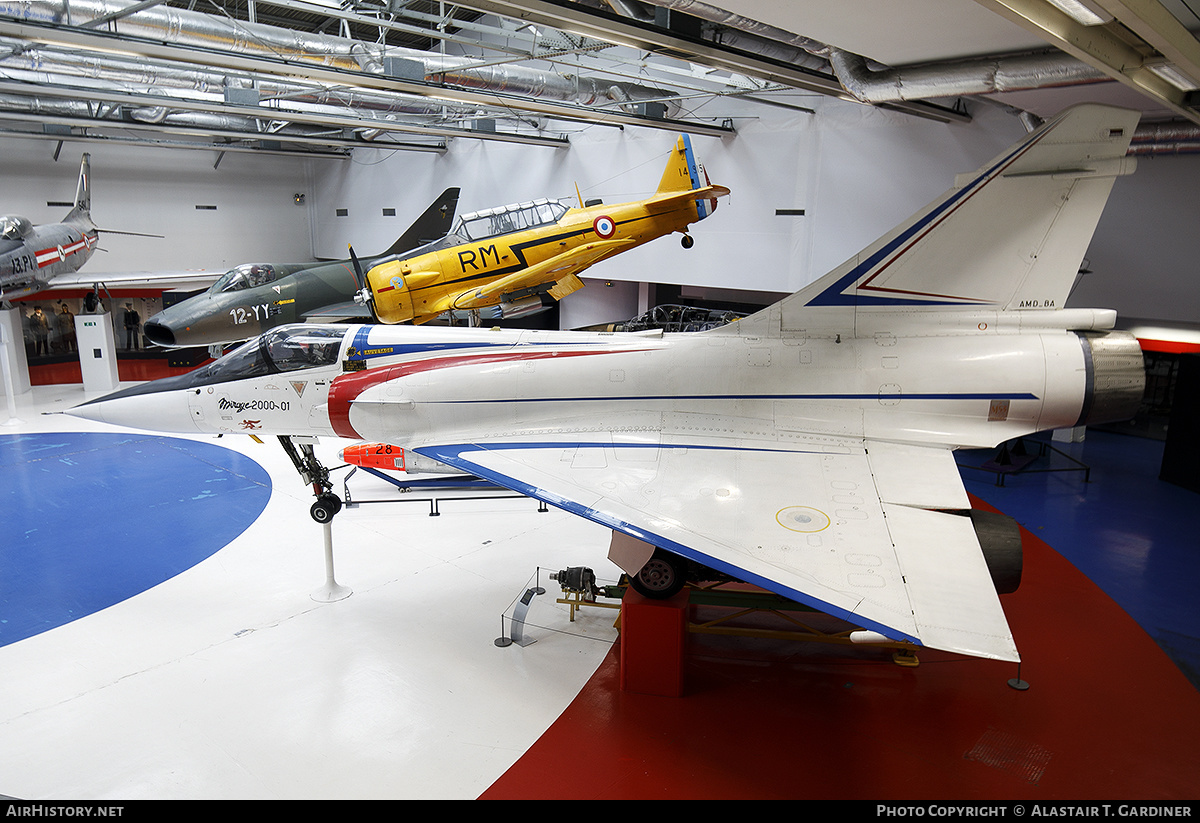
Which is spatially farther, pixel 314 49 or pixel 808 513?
pixel 314 49

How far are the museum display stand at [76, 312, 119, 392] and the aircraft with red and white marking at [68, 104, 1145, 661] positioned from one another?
37.1ft

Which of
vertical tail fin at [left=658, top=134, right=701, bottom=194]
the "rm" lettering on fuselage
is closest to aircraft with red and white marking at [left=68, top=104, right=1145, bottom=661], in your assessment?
the "rm" lettering on fuselage

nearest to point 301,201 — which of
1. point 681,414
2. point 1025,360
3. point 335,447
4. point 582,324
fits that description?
point 582,324

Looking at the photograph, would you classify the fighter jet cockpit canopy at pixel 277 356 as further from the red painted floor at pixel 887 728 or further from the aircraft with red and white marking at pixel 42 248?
the aircraft with red and white marking at pixel 42 248

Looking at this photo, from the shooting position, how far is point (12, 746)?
5.09m

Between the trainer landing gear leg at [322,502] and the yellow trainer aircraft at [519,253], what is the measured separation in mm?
5668

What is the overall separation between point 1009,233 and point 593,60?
8790mm

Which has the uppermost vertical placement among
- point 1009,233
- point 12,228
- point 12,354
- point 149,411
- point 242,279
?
point 12,228

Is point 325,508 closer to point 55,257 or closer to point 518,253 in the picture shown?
point 518,253

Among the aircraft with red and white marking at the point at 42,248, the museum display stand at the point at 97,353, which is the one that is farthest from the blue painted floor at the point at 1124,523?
the aircraft with red and white marking at the point at 42,248

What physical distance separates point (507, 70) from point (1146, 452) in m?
13.5

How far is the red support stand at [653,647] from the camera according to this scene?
5.69m

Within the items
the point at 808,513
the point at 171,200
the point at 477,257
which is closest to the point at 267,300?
the point at 477,257

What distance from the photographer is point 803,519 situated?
16.6 ft
